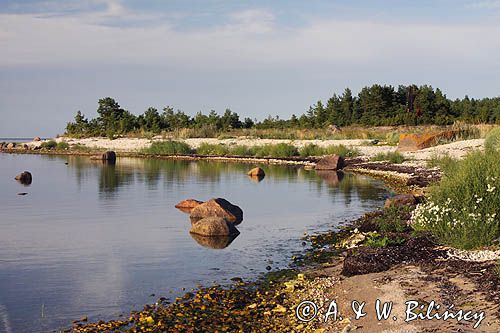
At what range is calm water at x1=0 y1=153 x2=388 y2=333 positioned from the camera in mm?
10336

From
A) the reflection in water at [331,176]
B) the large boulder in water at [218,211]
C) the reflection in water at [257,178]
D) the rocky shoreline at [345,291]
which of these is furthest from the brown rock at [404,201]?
the reflection in water at [257,178]

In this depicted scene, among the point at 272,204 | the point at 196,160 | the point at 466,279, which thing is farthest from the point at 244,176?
the point at 466,279

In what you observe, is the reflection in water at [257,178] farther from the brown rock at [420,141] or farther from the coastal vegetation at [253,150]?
the coastal vegetation at [253,150]

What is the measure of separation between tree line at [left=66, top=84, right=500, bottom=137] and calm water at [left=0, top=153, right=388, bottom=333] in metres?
40.1

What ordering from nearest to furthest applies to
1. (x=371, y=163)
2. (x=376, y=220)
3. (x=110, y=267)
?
(x=110, y=267)
(x=376, y=220)
(x=371, y=163)

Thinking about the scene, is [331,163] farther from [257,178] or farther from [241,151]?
[241,151]

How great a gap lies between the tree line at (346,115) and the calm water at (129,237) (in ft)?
132

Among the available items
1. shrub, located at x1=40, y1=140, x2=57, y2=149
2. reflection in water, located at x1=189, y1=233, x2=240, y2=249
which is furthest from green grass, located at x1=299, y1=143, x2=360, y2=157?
shrub, located at x1=40, y1=140, x2=57, y2=149

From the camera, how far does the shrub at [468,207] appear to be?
35.7ft

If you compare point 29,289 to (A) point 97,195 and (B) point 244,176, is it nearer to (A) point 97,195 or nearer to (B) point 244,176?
(A) point 97,195

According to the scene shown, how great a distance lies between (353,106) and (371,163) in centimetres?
3868

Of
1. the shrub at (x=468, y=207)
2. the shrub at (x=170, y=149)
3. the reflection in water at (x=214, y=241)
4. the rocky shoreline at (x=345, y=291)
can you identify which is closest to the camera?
the rocky shoreline at (x=345, y=291)

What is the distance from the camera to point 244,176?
33812 mm

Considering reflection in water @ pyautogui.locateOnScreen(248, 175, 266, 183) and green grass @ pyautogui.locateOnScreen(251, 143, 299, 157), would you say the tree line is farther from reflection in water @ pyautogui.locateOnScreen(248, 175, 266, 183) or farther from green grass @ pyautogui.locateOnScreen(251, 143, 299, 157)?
reflection in water @ pyautogui.locateOnScreen(248, 175, 266, 183)
